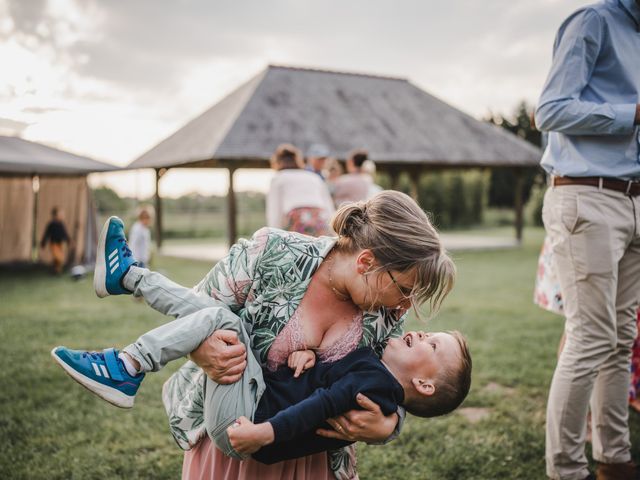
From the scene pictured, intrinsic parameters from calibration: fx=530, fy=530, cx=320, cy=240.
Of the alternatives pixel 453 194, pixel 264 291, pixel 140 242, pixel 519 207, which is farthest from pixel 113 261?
pixel 453 194

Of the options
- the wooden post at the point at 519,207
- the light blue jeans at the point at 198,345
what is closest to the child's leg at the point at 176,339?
the light blue jeans at the point at 198,345

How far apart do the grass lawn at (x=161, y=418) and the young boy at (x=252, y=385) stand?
1.87 feet

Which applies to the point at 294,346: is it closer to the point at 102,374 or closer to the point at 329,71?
the point at 102,374

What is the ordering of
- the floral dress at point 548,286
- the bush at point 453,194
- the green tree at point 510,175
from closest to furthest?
the floral dress at point 548,286
the bush at point 453,194
the green tree at point 510,175

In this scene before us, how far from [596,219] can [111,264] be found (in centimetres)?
195

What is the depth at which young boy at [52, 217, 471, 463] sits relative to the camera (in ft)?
4.74

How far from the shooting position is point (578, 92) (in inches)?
92.0

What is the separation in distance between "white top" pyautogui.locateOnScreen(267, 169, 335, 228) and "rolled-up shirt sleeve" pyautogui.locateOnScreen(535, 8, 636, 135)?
3.08 metres

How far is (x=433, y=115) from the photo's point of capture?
64.7 feet

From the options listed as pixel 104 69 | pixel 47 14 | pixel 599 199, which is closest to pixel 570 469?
pixel 599 199

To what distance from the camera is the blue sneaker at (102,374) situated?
1470 mm

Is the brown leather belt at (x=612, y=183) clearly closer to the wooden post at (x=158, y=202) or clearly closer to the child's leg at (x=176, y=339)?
the child's leg at (x=176, y=339)

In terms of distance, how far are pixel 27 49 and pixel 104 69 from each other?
580 centimetres

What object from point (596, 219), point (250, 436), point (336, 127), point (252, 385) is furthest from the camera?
point (336, 127)
